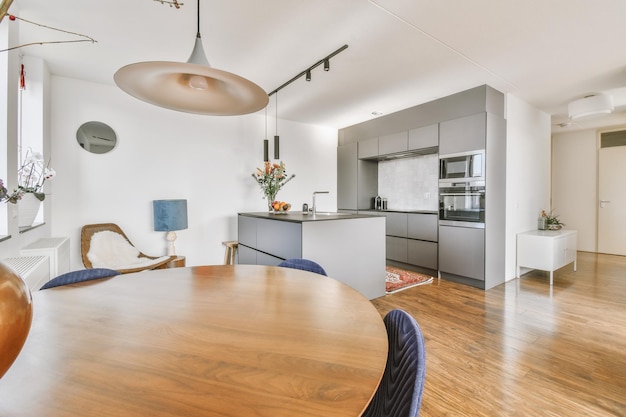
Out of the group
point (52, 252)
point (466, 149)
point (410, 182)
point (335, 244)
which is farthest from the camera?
point (410, 182)

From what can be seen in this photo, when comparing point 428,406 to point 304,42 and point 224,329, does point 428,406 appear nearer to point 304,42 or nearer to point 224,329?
point 224,329

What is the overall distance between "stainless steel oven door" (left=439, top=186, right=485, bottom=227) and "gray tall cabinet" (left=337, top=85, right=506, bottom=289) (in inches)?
3.0

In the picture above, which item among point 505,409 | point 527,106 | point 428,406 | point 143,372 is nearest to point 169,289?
point 143,372

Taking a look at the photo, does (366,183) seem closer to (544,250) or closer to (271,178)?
(271,178)

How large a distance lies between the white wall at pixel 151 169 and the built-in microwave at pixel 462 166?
2450mm

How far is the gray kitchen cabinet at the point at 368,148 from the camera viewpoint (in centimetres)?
492

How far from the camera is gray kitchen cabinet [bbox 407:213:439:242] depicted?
4.07 meters

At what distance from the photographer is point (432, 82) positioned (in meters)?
3.42

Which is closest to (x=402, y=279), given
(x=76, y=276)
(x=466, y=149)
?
(x=466, y=149)

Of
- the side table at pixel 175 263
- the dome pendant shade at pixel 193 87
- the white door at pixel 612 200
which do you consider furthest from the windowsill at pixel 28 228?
→ the white door at pixel 612 200

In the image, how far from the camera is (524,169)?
4121mm

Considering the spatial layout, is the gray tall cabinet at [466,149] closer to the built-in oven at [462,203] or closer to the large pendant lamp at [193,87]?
the built-in oven at [462,203]

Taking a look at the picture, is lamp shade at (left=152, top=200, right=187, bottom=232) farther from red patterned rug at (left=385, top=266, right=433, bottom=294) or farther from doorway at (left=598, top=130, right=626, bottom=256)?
doorway at (left=598, top=130, right=626, bottom=256)

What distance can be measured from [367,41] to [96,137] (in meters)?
3.23
